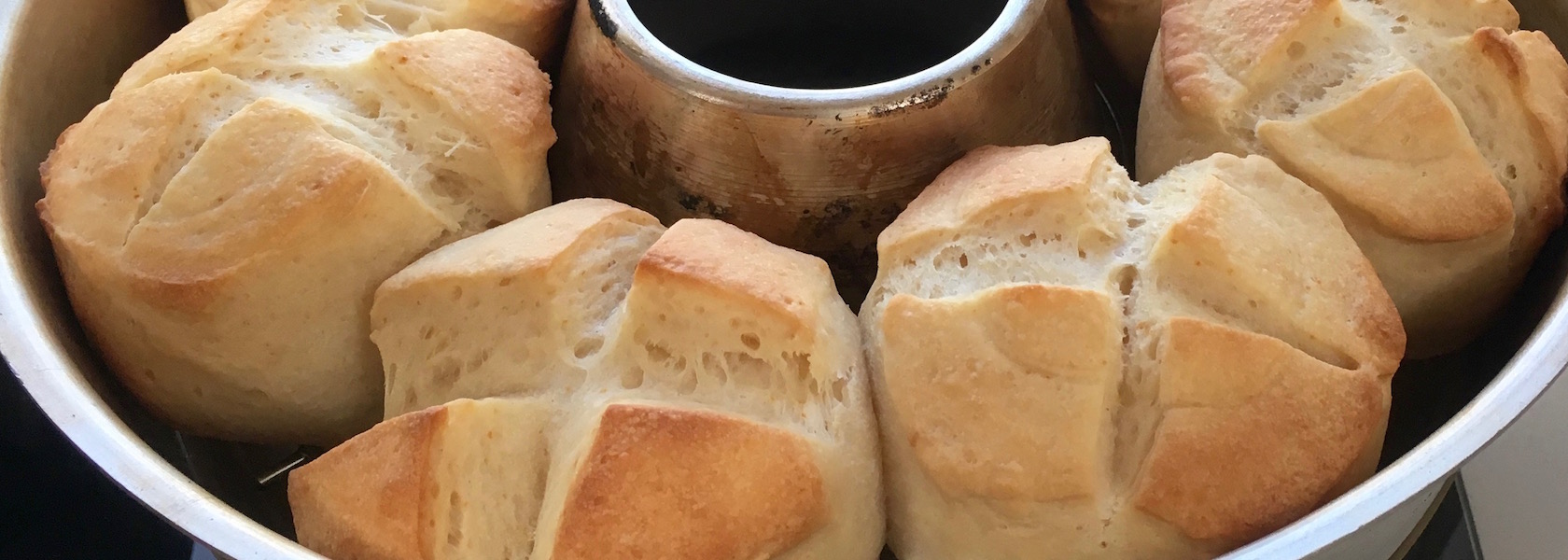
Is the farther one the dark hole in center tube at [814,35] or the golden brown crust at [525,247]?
the dark hole in center tube at [814,35]

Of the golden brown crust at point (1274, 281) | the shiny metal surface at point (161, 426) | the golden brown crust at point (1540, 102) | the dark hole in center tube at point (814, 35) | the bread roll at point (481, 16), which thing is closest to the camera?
the shiny metal surface at point (161, 426)

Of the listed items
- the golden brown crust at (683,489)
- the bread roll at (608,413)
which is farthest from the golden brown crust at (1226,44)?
the golden brown crust at (683,489)

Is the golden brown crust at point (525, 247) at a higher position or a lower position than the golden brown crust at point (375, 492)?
higher

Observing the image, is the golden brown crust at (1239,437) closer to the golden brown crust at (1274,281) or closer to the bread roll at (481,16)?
the golden brown crust at (1274,281)

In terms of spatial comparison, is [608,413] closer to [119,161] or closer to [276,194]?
[276,194]

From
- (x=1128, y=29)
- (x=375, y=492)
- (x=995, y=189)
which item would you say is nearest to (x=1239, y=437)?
(x=995, y=189)

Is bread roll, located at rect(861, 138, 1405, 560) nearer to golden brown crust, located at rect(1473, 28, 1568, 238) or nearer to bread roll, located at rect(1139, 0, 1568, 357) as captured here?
bread roll, located at rect(1139, 0, 1568, 357)

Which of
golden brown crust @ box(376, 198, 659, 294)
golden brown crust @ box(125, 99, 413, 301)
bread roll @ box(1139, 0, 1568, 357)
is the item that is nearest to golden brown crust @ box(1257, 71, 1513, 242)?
bread roll @ box(1139, 0, 1568, 357)

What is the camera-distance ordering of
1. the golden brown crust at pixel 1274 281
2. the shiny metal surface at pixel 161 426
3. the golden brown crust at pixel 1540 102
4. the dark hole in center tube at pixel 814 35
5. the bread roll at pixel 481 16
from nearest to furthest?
the shiny metal surface at pixel 161 426
the golden brown crust at pixel 1274 281
the golden brown crust at pixel 1540 102
the bread roll at pixel 481 16
the dark hole in center tube at pixel 814 35
